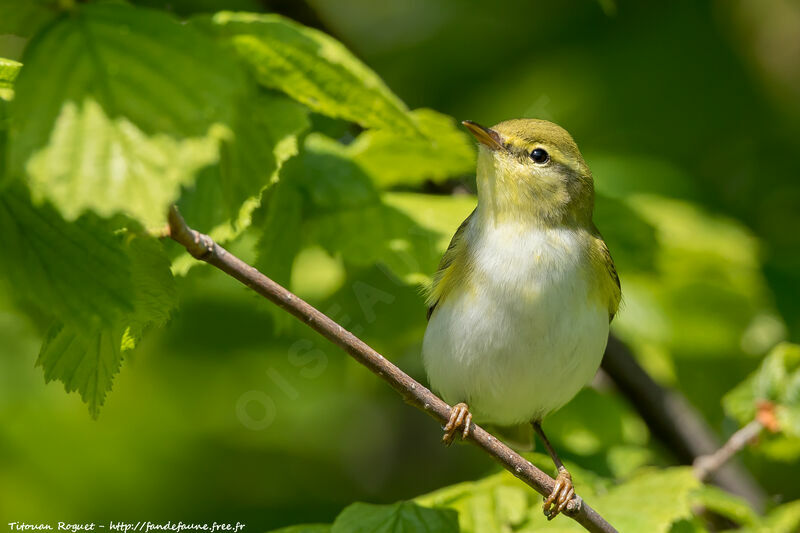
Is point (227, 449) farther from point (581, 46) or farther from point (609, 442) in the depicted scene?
point (581, 46)

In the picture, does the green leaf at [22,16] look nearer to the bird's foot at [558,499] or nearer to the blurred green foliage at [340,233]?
the blurred green foliage at [340,233]

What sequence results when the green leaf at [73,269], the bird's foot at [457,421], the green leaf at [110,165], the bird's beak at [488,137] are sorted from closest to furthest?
the green leaf at [110,165] → the green leaf at [73,269] → the bird's foot at [457,421] → the bird's beak at [488,137]

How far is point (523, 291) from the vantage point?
294 cm

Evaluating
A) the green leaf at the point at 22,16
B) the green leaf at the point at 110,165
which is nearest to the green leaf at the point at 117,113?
the green leaf at the point at 110,165

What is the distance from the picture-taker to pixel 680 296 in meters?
4.64

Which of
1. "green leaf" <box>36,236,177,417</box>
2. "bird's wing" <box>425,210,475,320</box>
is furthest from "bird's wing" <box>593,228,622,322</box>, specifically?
"green leaf" <box>36,236,177,417</box>

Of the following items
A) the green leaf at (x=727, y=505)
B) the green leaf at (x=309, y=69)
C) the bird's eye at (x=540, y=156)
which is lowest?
the green leaf at (x=309, y=69)

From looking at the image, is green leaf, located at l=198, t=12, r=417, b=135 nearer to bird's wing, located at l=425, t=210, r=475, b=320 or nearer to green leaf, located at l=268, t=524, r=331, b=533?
bird's wing, located at l=425, t=210, r=475, b=320

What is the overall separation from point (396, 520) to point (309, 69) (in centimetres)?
125

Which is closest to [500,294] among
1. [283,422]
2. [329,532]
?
[329,532]

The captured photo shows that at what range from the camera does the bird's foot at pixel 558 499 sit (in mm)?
2604

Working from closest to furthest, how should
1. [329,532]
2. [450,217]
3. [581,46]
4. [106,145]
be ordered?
[106,145]
[329,532]
[450,217]
[581,46]

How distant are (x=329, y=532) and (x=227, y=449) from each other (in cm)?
260

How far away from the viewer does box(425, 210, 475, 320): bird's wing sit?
3150 millimetres
